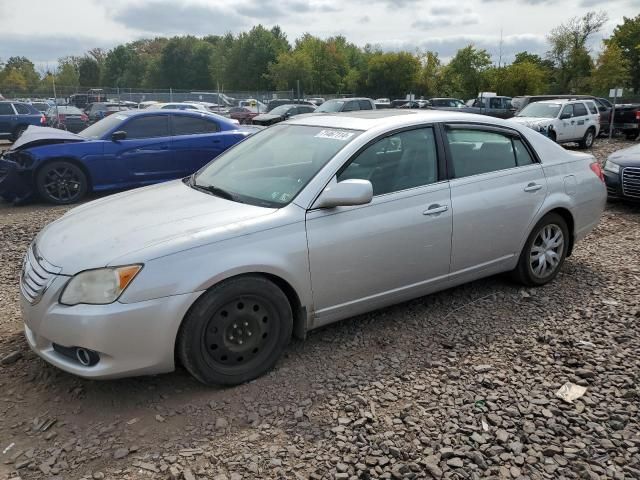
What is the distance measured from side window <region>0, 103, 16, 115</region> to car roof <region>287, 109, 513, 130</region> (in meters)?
19.1

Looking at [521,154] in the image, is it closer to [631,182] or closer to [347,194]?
[347,194]

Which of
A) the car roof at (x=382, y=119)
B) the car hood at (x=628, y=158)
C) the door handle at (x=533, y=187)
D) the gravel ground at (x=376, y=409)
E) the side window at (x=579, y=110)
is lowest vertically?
the gravel ground at (x=376, y=409)

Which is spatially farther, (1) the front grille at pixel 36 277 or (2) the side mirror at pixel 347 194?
(2) the side mirror at pixel 347 194

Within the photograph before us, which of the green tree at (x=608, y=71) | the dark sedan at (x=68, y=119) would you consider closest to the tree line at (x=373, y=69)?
the green tree at (x=608, y=71)

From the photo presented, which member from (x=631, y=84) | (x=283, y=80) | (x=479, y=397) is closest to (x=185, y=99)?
(x=283, y=80)

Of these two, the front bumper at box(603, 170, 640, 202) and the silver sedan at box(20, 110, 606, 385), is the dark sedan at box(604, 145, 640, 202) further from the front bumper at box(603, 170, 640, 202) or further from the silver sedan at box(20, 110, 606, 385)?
the silver sedan at box(20, 110, 606, 385)

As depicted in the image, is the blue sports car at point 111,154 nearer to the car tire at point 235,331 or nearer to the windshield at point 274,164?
the windshield at point 274,164

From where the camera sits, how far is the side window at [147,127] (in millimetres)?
9180

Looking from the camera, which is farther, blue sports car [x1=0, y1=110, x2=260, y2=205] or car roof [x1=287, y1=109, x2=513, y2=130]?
blue sports car [x1=0, y1=110, x2=260, y2=205]

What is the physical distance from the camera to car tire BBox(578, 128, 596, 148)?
58.0 feet

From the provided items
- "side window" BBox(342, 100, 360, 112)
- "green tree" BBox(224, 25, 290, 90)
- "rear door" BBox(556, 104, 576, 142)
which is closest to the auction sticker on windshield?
"rear door" BBox(556, 104, 576, 142)

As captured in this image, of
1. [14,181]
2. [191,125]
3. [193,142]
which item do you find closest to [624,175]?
[193,142]

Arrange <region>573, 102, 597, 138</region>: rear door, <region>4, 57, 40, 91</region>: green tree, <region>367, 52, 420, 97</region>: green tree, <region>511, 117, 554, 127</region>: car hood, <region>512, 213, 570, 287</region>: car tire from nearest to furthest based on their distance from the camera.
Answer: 1. <region>512, 213, 570, 287</region>: car tire
2. <region>511, 117, 554, 127</region>: car hood
3. <region>573, 102, 597, 138</region>: rear door
4. <region>367, 52, 420, 97</region>: green tree
5. <region>4, 57, 40, 91</region>: green tree

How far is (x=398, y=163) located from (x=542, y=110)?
1516 centimetres
